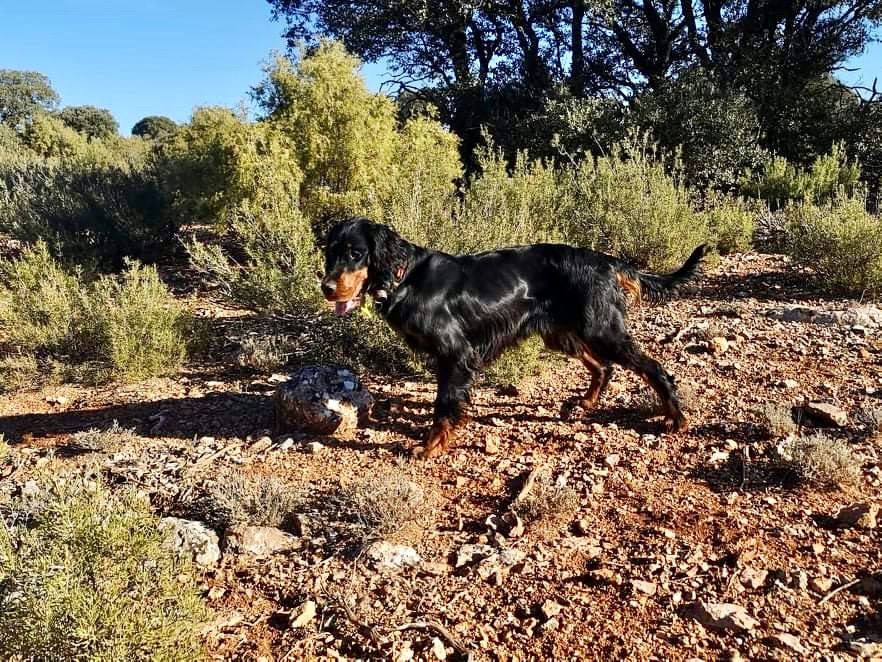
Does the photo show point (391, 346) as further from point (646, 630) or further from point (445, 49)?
point (445, 49)

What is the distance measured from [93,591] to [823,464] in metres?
2.94

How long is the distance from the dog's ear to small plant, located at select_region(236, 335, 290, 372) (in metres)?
1.69

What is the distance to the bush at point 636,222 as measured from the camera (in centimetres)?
626

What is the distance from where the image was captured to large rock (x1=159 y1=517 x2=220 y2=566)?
2.39m

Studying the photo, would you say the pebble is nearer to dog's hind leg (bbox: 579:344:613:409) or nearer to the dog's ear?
the dog's ear

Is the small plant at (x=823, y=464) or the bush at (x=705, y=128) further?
the bush at (x=705, y=128)

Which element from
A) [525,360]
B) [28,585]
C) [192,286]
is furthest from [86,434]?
[192,286]

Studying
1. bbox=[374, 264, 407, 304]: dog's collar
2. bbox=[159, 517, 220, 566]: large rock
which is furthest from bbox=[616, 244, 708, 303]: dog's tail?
bbox=[159, 517, 220, 566]: large rock

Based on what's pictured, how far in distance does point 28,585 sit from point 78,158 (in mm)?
9607

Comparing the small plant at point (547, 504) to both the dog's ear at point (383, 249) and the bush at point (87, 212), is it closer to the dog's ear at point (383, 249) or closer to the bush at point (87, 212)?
the dog's ear at point (383, 249)

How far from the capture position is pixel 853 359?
416 cm

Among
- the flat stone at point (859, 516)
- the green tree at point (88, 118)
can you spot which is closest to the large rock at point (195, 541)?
the flat stone at point (859, 516)

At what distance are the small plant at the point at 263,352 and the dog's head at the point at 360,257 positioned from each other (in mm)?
1535

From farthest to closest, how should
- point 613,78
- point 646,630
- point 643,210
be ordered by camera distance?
1. point 613,78
2. point 643,210
3. point 646,630
